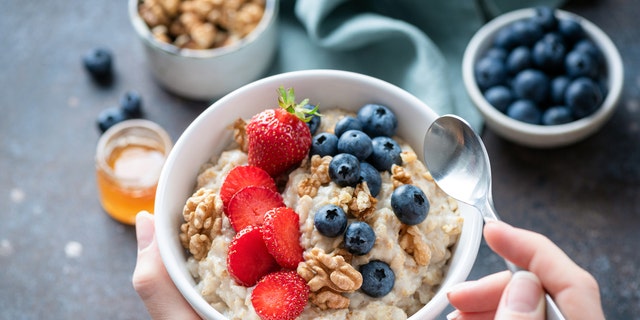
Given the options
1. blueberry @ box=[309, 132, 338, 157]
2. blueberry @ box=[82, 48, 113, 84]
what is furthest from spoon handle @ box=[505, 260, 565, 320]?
blueberry @ box=[82, 48, 113, 84]

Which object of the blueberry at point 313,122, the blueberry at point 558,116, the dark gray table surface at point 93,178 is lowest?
the dark gray table surface at point 93,178

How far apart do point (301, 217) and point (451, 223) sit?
0.33 m

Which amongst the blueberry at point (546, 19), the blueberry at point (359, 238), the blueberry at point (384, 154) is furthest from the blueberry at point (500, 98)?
the blueberry at point (359, 238)

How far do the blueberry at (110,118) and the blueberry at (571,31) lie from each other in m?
1.47

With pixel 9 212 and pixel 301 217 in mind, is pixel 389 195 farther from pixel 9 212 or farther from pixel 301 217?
pixel 9 212

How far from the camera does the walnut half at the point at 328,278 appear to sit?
1392mm

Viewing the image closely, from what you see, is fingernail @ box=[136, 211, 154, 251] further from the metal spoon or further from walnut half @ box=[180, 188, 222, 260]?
the metal spoon

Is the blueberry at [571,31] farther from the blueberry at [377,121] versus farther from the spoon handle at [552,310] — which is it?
the spoon handle at [552,310]

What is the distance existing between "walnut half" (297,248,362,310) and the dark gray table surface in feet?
2.90

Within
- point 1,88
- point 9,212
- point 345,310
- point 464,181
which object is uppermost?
point 464,181

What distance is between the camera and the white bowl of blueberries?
7.41 ft

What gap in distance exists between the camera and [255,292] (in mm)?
1402

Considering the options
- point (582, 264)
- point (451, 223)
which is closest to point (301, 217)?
point (451, 223)

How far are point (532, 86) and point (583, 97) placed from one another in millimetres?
158
